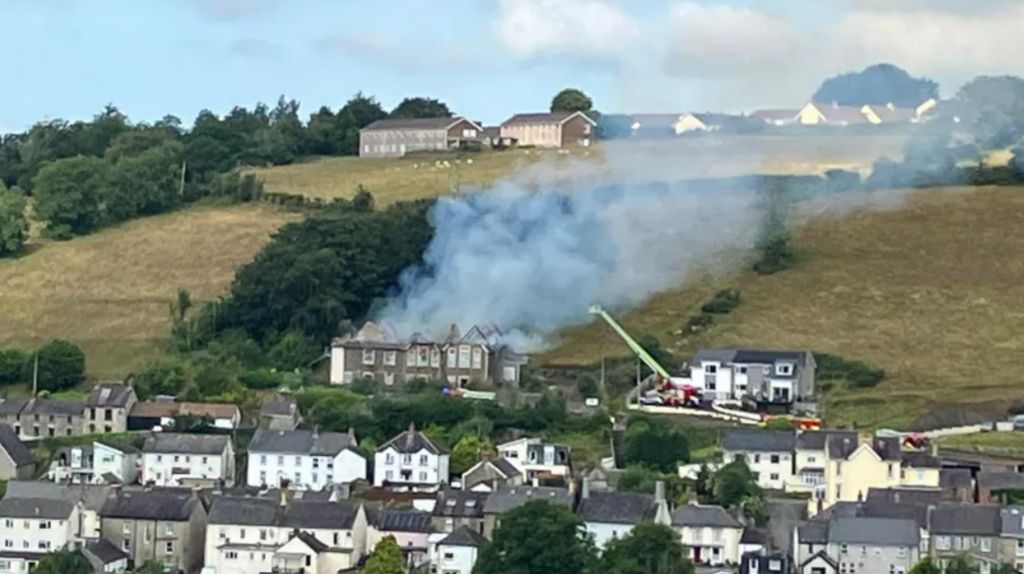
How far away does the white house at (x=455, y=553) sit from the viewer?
60.1m

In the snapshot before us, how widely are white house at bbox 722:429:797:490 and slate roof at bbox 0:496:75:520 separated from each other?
1649 cm

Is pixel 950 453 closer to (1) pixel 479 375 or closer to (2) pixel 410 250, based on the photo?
(1) pixel 479 375

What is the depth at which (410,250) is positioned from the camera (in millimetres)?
86438

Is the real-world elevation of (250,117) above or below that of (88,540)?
above

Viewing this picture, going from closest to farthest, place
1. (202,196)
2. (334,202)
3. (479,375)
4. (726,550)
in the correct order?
1. (726,550)
2. (479,375)
3. (334,202)
4. (202,196)

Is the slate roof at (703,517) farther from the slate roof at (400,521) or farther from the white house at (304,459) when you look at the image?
the white house at (304,459)

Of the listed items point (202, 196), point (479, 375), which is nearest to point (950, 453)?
point (479, 375)

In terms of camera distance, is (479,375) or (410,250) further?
(410,250)

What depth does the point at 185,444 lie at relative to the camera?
229ft

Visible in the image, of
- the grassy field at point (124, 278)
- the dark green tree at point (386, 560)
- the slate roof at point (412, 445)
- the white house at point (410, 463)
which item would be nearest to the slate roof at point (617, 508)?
the dark green tree at point (386, 560)

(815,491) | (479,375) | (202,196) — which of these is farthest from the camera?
(202,196)

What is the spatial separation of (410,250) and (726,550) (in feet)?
91.5

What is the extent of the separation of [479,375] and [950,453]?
15977mm

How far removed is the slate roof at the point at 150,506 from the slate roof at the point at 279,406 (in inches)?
370
